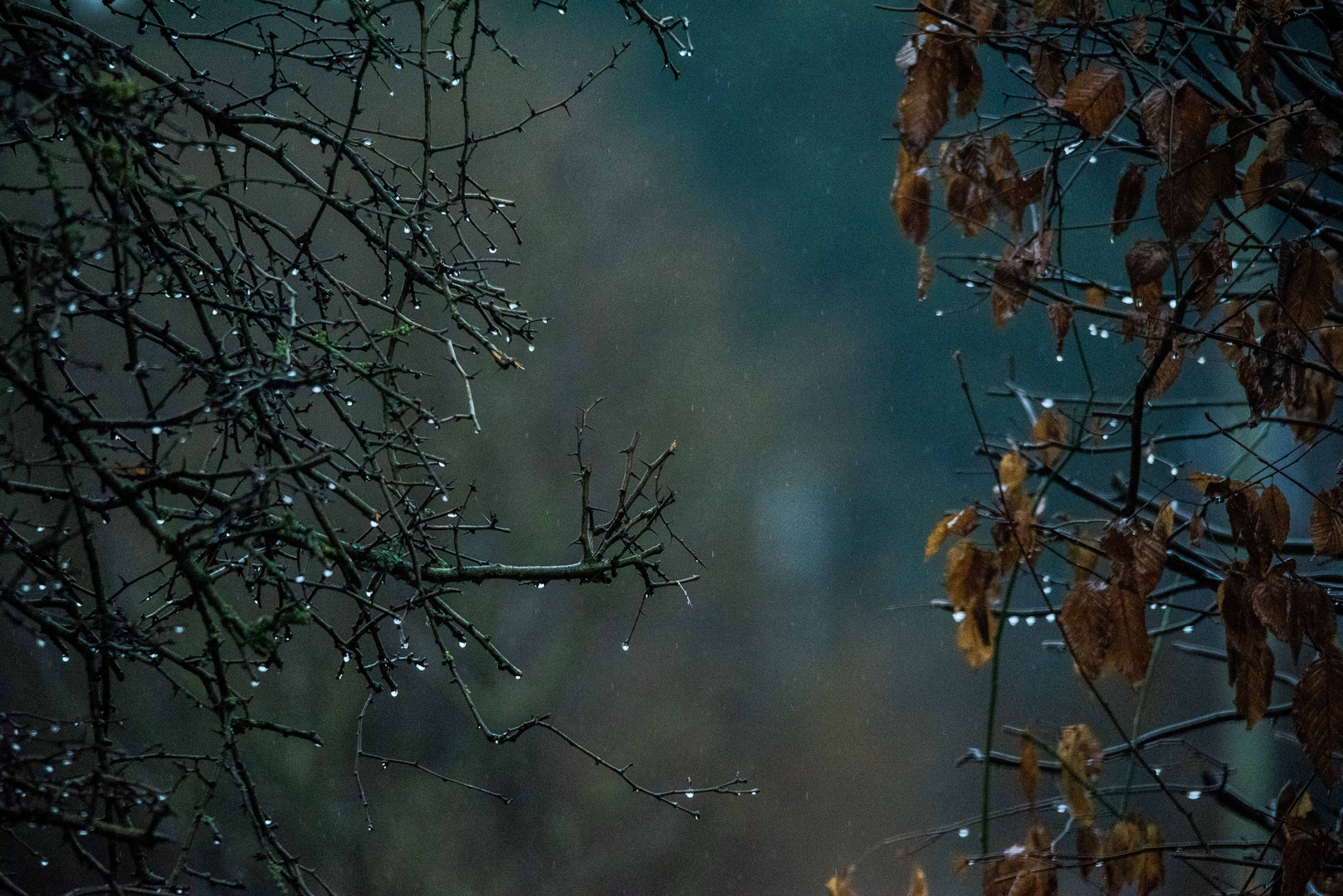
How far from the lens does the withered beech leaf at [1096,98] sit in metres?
1.24

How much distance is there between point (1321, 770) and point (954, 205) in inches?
35.0

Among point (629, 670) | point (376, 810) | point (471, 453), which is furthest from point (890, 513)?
point (376, 810)

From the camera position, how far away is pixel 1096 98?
124 centimetres

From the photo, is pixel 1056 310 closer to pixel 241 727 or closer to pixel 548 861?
pixel 241 727

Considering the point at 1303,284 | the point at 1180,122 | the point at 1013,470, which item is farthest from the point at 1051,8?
the point at 1013,470

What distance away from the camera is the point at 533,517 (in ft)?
18.9

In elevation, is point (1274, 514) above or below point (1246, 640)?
above

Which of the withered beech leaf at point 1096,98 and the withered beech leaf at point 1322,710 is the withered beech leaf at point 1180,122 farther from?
the withered beech leaf at point 1322,710

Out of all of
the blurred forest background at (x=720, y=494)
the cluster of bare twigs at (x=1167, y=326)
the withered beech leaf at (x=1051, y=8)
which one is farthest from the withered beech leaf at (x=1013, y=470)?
the blurred forest background at (x=720, y=494)

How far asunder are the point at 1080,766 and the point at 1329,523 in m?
0.71

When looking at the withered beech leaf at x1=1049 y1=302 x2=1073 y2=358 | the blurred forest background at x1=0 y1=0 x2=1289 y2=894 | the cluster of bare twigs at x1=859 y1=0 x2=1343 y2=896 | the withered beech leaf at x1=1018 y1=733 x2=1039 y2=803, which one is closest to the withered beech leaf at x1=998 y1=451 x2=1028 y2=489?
the cluster of bare twigs at x1=859 y1=0 x2=1343 y2=896

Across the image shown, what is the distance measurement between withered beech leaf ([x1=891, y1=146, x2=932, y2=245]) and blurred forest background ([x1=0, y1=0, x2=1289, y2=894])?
169 inches

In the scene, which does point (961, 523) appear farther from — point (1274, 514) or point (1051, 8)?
point (1051, 8)

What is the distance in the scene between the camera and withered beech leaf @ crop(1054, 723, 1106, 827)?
162 centimetres
